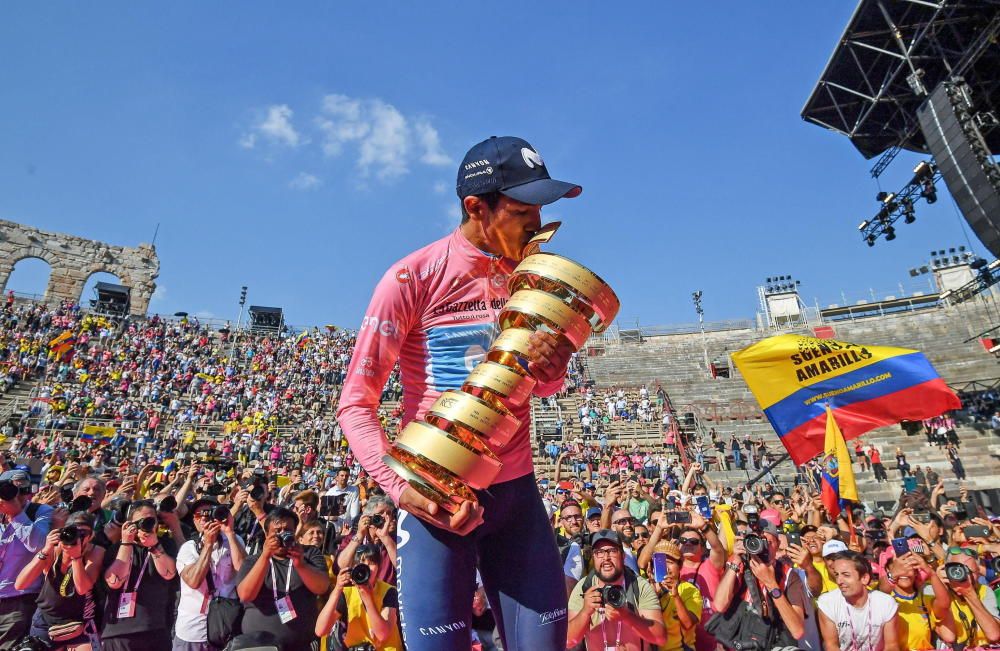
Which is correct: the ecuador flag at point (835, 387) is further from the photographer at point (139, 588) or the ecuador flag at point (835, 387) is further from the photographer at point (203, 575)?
the photographer at point (139, 588)

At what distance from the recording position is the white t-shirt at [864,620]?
464 cm

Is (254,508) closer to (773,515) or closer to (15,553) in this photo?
(15,553)

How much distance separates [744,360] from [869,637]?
605 centimetres

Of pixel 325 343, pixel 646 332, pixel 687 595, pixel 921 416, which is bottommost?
pixel 687 595

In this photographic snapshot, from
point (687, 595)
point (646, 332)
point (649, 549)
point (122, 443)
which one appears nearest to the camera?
point (687, 595)

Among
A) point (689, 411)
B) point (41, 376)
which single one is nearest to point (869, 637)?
point (689, 411)

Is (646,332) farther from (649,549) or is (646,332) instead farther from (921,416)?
(649,549)

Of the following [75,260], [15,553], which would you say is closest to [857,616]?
[15,553]

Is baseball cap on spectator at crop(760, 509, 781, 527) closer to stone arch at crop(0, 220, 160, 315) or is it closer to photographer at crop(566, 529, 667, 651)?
photographer at crop(566, 529, 667, 651)

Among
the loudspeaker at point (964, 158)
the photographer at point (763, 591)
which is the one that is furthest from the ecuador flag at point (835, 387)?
the loudspeaker at point (964, 158)

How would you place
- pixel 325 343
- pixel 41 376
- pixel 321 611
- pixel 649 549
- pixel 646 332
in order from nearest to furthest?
pixel 321 611
pixel 649 549
pixel 41 376
pixel 325 343
pixel 646 332

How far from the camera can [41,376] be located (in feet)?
87.4

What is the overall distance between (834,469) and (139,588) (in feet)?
30.2

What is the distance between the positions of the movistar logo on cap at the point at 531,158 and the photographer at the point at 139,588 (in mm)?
4499
